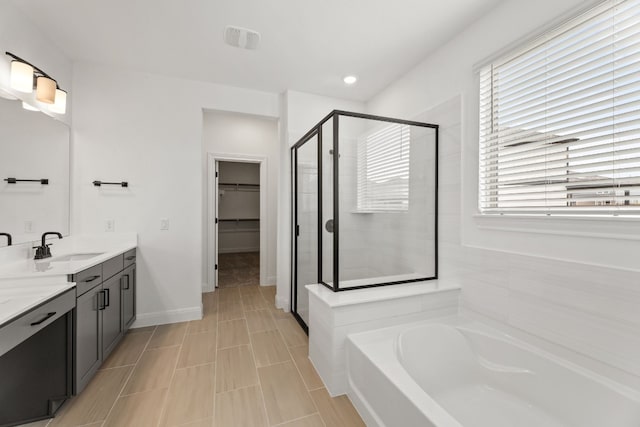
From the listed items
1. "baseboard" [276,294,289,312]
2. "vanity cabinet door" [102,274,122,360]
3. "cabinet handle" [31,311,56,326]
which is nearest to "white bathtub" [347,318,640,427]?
"baseboard" [276,294,289,312]

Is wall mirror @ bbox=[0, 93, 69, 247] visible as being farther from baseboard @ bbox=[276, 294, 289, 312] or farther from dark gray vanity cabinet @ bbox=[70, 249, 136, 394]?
baseboard @ bbox=[276, 294, 289, 312]

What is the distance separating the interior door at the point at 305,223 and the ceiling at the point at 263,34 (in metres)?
0.78

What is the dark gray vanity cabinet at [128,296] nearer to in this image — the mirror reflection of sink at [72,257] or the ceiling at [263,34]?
the mirror reflection of sink at [72,257]

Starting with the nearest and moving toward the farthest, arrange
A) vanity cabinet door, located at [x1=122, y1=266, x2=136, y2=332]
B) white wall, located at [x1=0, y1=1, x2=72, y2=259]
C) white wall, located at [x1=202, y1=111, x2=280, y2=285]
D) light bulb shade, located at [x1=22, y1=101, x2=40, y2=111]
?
white wall, located at [x1=0, y1=1, x2=72, y2=259] < light bulb shade, located at [x1=22, y1=101, x2=40, y2=111] < vanity cabinet door, located at [x1=122, y1=266, x2=136, y2=332] < white wall, located at [x1=202, y1=111, x2=280, y2=285]

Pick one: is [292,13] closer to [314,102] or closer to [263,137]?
[314,102]

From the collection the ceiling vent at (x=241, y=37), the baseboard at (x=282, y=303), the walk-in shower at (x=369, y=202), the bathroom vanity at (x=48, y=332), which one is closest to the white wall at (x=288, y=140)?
the baseboard at (x=282, y=303)

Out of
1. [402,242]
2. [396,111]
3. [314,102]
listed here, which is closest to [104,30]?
[314,102]

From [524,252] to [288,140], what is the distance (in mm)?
2473

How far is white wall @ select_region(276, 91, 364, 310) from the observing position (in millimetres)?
3158

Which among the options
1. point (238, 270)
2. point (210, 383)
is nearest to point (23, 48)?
point (210, 383)

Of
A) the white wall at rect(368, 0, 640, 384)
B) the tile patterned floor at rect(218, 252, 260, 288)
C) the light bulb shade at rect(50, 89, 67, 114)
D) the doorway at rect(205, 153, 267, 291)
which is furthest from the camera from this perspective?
the doorway at rect(205, 153, 267, 291)

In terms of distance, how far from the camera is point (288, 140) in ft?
10.4

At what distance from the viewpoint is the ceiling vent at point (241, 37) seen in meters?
2.10

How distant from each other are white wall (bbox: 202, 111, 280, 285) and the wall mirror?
176cm
